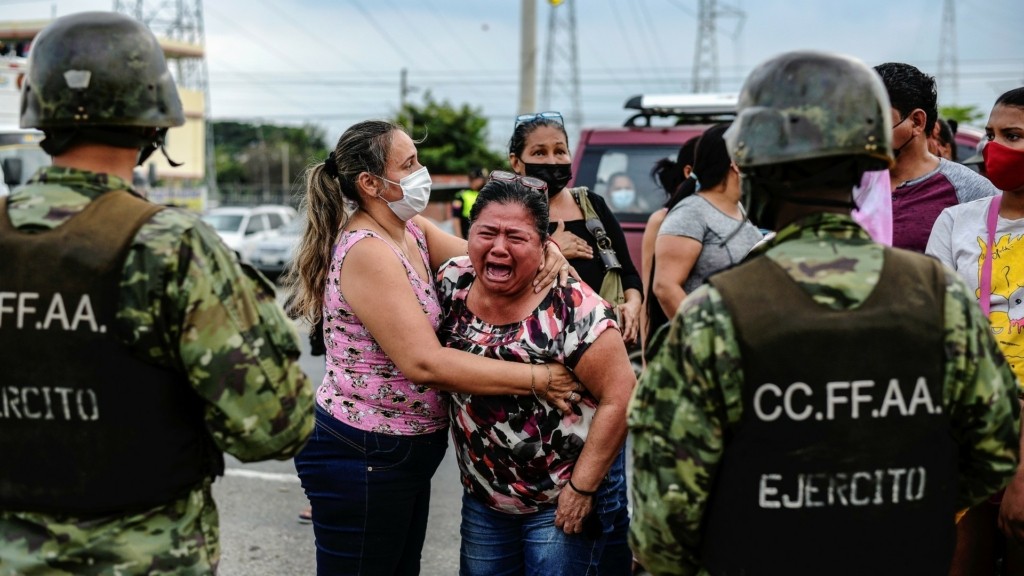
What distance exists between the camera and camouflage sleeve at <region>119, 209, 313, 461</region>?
1.91 meters

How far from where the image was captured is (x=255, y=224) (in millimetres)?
23281

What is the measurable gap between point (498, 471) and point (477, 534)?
0.82 ft

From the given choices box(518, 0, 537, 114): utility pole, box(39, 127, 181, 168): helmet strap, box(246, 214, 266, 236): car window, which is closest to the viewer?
box(39, 127, 181, 168): helmet strap

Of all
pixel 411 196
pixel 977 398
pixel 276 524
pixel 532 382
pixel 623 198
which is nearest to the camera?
pixel 977 398

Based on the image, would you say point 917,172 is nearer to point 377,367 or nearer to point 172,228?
point 377,367

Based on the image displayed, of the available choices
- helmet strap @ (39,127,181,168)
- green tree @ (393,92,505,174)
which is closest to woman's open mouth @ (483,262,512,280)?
helmet strap @ (39,127,181,168)

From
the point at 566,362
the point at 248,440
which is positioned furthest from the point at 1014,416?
the point at 248,440

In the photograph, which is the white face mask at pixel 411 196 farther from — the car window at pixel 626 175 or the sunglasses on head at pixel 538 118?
the car window at pixel 626 175

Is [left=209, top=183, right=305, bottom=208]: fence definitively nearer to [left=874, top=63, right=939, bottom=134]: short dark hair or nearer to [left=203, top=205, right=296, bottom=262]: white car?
[left=203, top=205, right=296, bottom=262]: white car

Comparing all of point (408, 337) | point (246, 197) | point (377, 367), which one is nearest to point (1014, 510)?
point (408, 337)

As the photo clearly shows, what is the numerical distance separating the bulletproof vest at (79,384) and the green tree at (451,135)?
2985cm

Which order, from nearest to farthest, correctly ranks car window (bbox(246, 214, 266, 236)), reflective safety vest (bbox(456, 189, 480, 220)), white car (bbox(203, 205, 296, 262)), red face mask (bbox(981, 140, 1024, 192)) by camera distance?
red face mask (bbox(981, 140, 1024, 192)) → reflective safety vest (bbox(456, 189, 480, 220)) → white car (bbox(203, 205, 296, 262)) → car window (bbox(246, 214, 266, 236))

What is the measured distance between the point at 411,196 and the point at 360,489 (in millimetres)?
938

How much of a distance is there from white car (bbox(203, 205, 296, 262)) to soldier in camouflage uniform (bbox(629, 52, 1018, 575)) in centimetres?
1982
